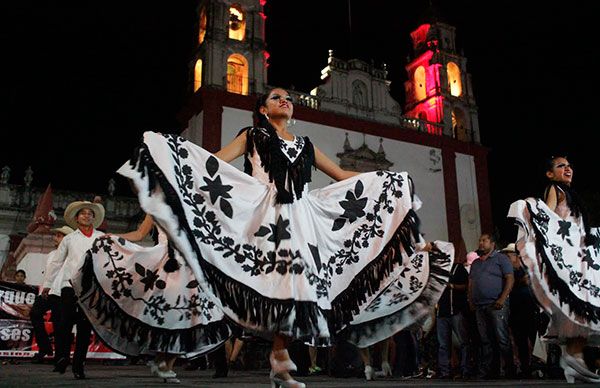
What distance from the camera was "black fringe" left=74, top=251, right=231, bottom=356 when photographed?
A: 500 centimetres

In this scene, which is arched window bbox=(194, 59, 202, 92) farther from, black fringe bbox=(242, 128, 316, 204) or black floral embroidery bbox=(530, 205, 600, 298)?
black fringe bbox=(242, 128, 316, 204)

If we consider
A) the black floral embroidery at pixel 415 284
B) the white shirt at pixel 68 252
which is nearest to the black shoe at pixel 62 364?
the white shirt at pixel 68 252

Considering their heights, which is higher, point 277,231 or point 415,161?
point 415,161

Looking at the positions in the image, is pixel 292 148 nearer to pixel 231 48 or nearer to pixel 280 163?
pixel 280 163

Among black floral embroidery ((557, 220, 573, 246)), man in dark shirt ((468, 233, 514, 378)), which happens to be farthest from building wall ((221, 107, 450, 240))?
black floral embroidery ((557, 220, 573, 246))

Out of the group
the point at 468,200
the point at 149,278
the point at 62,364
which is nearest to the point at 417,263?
the point at 149,278

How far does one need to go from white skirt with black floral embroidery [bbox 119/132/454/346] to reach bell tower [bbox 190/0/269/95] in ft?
57.5

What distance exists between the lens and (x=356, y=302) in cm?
351

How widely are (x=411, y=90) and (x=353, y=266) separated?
25592 millimetres

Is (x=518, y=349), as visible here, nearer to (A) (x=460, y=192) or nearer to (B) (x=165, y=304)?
(B) (x=165, y=304)

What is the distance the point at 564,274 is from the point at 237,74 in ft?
61.1

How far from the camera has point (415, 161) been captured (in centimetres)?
2388

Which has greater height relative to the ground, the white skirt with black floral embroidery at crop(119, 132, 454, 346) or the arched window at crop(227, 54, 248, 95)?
the arched window at crop(227, 54, 248, 95)

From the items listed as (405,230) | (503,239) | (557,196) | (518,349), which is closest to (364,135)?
(503,239)
